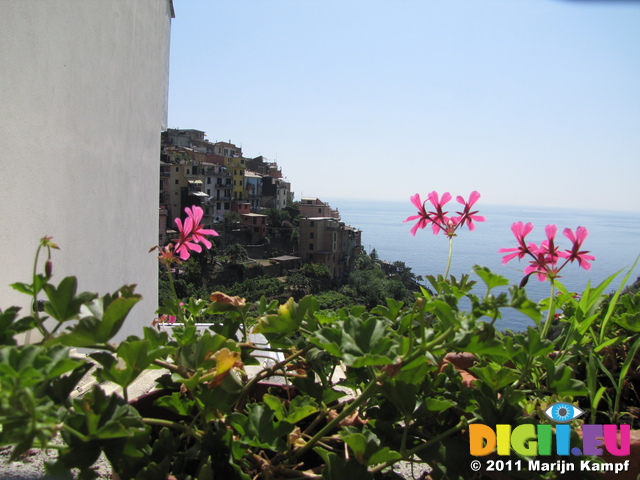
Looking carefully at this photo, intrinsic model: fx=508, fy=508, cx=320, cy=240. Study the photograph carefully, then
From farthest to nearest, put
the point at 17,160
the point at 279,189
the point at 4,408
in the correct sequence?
the point at 279,189, the point at 17,160, the point at 4,408

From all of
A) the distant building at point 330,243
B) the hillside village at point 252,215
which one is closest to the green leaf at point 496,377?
the hillside village at point 252,215

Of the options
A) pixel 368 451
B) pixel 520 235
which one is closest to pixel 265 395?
pixel 368 451

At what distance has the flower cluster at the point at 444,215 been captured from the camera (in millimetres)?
751

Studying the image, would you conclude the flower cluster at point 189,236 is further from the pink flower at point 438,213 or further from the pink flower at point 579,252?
the pink flower at point 579,252

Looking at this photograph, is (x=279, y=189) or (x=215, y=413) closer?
(x=215, y=413)

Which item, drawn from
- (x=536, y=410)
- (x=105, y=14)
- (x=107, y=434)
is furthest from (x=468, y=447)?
(x=105, y=14)

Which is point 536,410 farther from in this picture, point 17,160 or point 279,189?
point 279,189

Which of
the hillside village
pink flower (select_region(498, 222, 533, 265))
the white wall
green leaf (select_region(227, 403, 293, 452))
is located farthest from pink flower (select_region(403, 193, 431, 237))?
the hillside village

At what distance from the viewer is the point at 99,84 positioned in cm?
203

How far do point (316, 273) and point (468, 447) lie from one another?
73.1 feet

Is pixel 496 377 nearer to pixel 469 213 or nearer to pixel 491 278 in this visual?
pixel 491 278

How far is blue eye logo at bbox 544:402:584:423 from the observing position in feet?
1.64

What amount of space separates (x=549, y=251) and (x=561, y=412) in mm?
197

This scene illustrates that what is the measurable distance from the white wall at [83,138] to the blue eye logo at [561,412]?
3.49 ft
